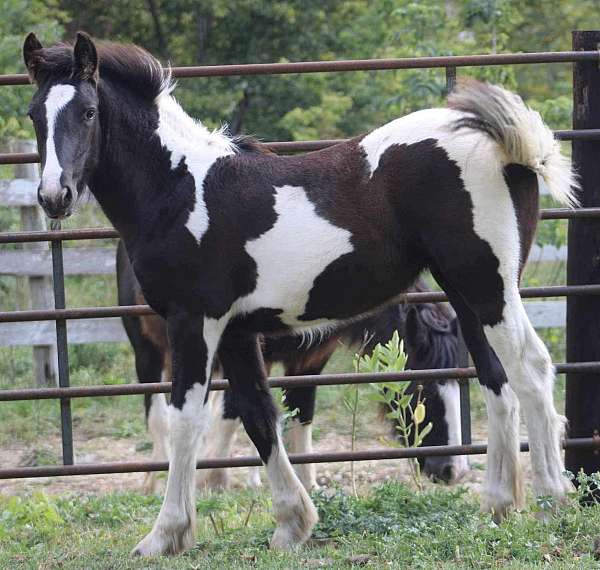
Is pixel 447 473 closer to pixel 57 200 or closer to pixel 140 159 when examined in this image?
pixel 140 159

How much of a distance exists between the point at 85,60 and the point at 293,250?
1090mm

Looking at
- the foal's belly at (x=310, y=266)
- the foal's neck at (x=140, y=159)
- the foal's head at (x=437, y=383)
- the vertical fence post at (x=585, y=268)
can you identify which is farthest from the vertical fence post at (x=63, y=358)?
the vertical fence post at (x=585, y=268)

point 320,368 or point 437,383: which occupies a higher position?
point 320,368

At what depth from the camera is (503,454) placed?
13.7 feet

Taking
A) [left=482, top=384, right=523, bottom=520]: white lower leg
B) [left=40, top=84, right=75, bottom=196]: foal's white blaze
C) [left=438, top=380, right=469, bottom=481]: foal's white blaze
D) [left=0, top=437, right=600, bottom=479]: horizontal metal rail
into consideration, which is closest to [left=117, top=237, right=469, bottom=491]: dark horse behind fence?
[left=438, top=380, right=469, bottom=481]: foal's white blaze

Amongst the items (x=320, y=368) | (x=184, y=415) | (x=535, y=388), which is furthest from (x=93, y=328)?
(x=535, y=388)

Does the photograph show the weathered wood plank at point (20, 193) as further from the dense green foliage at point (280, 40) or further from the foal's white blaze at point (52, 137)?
the foal's white blaze at point (52, 137)

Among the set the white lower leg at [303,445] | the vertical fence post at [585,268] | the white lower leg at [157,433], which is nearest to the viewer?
the vertical fence post at [585,268]

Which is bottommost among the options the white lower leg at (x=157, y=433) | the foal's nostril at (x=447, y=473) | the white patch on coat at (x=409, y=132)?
the foal's nostril at (x=447, y=473)

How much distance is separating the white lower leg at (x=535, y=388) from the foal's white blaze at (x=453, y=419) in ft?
6.89

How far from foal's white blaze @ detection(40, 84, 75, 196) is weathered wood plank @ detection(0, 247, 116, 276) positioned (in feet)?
12.7

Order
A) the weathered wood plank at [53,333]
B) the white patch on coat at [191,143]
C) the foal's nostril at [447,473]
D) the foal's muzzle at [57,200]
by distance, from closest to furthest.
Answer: the foal's muzzle at [57,200]
the white patch on coat at [191,143]
the foal's nostril at [447,473]
the weathered wood plank at [53,333]

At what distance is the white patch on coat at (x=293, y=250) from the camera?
3.99 m

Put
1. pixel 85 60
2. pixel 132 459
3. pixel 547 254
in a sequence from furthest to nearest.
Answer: pixel 547 254 < pixel 132 459 < pixel 85 60
